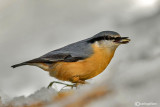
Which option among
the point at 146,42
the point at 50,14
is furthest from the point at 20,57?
the point at 146,42

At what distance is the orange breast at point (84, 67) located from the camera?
1416mm

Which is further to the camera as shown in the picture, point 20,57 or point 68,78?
point 20,57

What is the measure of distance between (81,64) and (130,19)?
151 centimetres

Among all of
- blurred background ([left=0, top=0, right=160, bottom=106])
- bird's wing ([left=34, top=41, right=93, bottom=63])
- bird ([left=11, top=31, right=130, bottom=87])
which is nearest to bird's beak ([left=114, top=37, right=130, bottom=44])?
bird ([left=11, top=31, right=130, bottom=87])

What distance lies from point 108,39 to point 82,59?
0.44 ft

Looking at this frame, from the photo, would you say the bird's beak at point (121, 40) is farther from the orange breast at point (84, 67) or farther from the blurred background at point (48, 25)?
the blurred background at point (48, 25)

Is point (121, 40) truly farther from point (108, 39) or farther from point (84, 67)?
point (84, 67)

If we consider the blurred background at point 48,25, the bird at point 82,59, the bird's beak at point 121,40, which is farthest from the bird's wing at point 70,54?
the blurred background at point 48,25

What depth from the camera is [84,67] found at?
143 cm

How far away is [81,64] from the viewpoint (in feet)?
4.75

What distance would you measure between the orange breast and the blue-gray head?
35mm

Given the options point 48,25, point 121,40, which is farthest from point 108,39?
point 48,25

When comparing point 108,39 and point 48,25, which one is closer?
point 108,39

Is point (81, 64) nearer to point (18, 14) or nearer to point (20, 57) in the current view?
point (20, 57)
